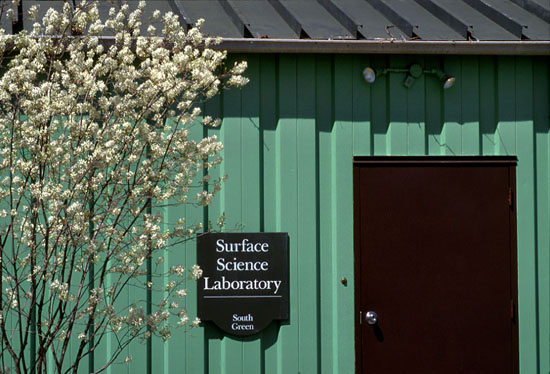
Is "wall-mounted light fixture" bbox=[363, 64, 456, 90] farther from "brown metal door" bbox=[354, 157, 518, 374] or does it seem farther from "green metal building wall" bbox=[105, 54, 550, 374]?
"brown metal door" bbox=[354, 157, 518, 374]

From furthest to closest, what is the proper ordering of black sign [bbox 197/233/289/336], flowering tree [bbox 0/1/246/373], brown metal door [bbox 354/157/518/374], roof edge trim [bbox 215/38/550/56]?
brown metal door [bbox 354/157/518/374]
black sign [bbox 197/233/289/336]
roof edge trim [bbox 215/38/550/56]
flowering tree [bbox 0/1/246/373]

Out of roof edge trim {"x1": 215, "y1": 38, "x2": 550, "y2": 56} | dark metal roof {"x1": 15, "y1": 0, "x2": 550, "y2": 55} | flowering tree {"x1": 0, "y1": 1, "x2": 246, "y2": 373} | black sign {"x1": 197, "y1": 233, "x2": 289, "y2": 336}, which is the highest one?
dark metal roof {"x1": 15, "y1": 0, "x2": 550, "y2": 55}

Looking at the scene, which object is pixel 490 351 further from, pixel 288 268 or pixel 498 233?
pixel 288 268

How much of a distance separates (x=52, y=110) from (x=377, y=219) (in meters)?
2.77

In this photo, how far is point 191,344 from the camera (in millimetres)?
5750

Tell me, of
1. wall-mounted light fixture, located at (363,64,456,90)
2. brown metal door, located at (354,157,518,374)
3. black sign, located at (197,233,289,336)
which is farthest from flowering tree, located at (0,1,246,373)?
brown metal door, located at (354,157,518,374)

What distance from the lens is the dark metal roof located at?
575 cm

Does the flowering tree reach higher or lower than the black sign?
higher

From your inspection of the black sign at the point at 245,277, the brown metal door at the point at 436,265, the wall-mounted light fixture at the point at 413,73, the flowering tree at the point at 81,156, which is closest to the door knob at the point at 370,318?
the brown metal door at the point at 436,265

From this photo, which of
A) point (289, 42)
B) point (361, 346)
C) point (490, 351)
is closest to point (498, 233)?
point (490, 351)

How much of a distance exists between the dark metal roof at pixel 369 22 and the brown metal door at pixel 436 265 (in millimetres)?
888

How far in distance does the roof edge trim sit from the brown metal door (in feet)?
2.62

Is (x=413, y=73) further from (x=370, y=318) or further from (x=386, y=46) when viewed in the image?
(x=370, y=318)

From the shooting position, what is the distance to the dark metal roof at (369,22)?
5754 millimetres
